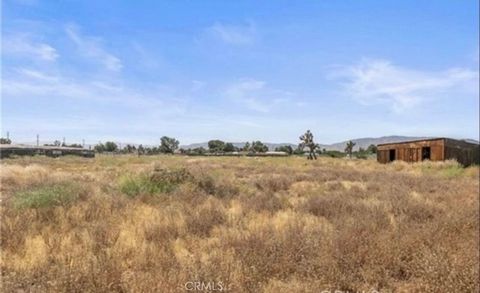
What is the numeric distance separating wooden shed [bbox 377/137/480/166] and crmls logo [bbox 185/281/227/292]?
34.6 m

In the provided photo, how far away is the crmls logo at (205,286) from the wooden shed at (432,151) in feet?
113

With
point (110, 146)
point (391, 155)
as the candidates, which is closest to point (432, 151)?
point (391, 155)

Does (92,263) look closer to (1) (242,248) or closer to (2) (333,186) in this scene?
(1) (242,248)

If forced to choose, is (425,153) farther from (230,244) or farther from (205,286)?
(205,286)

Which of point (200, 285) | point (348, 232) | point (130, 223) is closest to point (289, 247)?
point (348, 232)

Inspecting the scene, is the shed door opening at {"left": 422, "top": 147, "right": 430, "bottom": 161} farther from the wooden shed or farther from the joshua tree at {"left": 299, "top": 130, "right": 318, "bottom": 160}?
the joshua tree at {"left": 299, "top": 130, "right": 318, "bottom": 160}

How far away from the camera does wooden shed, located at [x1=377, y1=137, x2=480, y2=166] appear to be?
36.0 meters

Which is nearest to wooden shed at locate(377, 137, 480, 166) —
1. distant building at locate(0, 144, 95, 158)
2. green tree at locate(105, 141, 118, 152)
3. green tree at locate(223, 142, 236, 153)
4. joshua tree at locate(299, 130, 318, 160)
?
joshua tree at locate(299, 130, 318, 160)

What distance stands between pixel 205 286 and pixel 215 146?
11227 centimetres

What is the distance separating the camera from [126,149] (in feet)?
373

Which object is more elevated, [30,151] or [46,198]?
[30,151]

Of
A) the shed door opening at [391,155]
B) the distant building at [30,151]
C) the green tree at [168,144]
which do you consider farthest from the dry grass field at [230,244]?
the green tree at [168,144]

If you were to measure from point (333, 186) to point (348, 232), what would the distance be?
33.5ft

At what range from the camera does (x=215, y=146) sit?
384 feet
